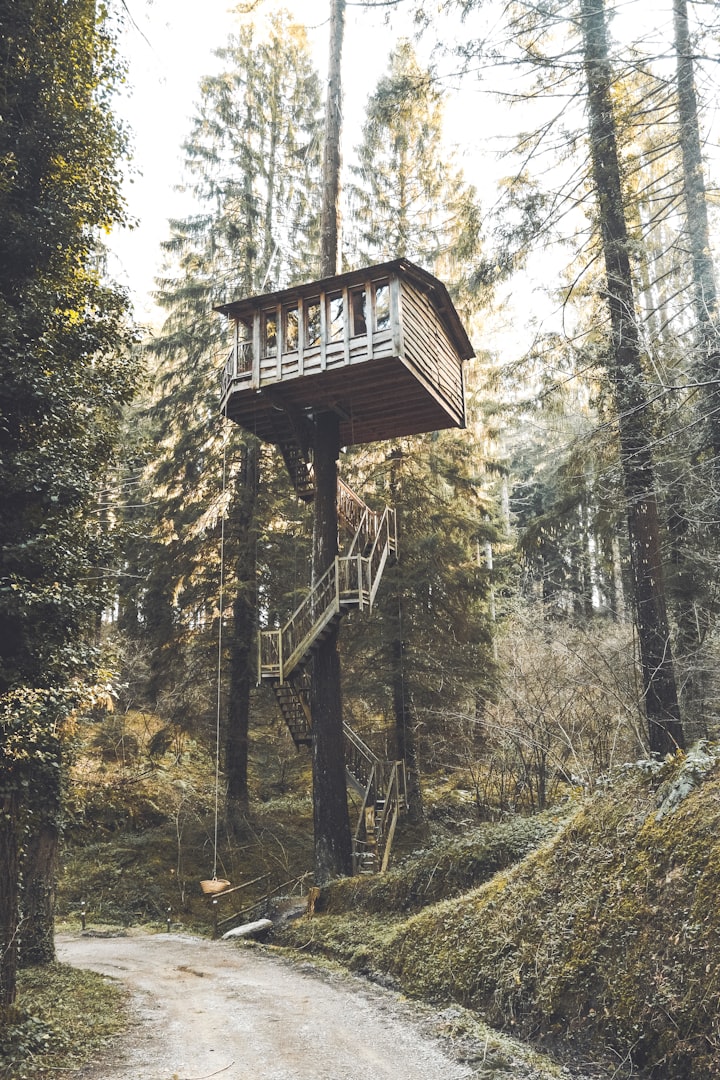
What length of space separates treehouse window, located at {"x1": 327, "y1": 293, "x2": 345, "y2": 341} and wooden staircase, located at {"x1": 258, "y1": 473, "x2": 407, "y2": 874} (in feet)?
10.1

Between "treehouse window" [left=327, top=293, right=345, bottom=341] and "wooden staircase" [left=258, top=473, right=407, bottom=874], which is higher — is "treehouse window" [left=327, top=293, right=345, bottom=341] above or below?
above

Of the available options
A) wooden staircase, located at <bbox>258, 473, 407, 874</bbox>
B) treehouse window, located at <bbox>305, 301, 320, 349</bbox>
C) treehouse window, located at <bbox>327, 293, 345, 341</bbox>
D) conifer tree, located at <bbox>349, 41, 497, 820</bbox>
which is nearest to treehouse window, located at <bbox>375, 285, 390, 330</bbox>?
treehouse window, located at <bbox>327, 293, 345, 341</bbox>

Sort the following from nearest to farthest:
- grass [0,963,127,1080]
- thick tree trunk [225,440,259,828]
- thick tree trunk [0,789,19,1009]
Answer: grass [0,963,127,1080], thick tree trunk [0,789,19,1009], thick tree trunk [225,440,259,828]

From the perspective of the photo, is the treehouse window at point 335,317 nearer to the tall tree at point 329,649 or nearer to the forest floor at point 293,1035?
the tall tree at point 329,649

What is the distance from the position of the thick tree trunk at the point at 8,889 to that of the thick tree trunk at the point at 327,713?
5997 mm

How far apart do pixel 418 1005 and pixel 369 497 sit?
38.8 ft

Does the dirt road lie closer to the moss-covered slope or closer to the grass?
the grass

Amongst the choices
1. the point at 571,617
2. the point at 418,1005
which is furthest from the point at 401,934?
the point at 571,617

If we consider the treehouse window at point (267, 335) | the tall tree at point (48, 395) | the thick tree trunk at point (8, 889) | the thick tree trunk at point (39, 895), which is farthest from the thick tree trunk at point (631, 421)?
the thick tree trunk at point (39, 895)

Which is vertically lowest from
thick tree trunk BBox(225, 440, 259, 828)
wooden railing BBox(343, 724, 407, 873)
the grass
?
the grass

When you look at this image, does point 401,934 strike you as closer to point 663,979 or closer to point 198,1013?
point 198,1013

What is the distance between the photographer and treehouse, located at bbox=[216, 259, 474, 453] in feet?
37.4

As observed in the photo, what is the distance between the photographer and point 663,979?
13.8 ft

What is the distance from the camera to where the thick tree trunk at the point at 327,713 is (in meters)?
12.0
